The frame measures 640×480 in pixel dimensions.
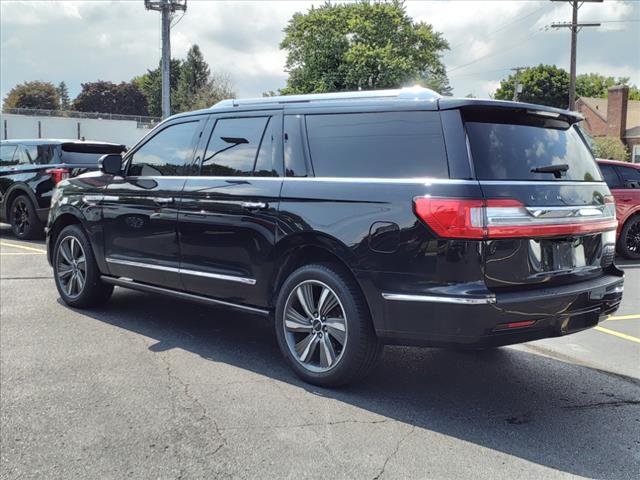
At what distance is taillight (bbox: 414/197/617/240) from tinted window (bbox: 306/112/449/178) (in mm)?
240

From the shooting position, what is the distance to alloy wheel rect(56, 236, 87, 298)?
606 centimetres

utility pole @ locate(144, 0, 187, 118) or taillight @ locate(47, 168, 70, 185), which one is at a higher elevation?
utility pole @ locate(144, 0, 187, 118)

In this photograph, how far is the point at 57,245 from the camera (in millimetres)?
6305

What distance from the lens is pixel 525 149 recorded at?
3803mm

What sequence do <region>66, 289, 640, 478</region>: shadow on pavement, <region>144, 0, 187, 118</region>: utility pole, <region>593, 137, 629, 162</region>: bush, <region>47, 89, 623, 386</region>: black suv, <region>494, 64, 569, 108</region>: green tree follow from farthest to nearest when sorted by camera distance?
<region>494, 64, 569, 108</region>: green tree, <region>593, 137, 629, 162</region>: bush, <region>144, 0, 187, 118</region>: utility pole, <region>47, 89, 623, 386</region>: black suv, <region>66, 289, 640, 478</region>: shadow on pavement

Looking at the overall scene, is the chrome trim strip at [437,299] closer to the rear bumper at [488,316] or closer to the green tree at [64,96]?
the rear bumper at [488,316]

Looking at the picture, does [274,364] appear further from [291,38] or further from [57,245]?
[291,38]

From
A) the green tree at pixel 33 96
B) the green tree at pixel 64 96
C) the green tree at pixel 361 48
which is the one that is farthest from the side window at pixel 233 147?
the green tree at pixel 64 96

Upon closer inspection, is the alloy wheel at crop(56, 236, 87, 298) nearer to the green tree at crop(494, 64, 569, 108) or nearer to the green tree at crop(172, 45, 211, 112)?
the green tree at crop(494, 64, 569, 108)

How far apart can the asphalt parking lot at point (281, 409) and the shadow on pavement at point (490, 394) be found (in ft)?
0.05

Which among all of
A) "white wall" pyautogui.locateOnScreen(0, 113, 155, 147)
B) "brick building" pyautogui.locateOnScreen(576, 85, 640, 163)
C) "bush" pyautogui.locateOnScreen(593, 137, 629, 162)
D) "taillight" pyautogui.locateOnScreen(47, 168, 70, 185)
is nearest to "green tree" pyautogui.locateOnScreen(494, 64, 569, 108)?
"brick building" pyautogui.locateOnScreen(576, 85, 640, 163)

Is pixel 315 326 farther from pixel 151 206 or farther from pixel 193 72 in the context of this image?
pixel 193 72

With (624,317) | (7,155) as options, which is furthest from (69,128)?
(624,317)

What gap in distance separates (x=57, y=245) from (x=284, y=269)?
3193 mm
